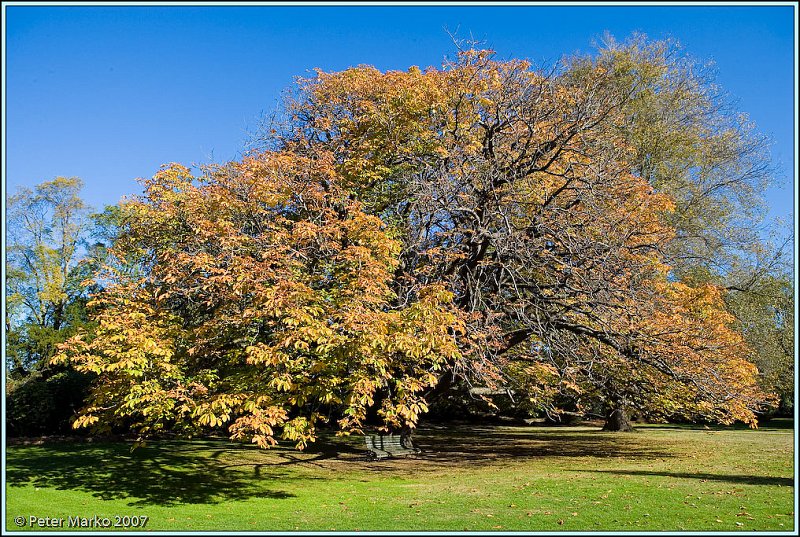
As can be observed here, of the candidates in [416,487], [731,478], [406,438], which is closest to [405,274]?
[416,487]

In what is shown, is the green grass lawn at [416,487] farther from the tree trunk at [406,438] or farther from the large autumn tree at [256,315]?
the large autumn tree at [256,315]

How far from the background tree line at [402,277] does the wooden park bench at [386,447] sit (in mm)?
1960

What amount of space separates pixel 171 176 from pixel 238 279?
4197 millimetres

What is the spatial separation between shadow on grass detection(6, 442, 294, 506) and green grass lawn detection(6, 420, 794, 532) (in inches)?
1.4

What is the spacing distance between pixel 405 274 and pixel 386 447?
6.39 metres

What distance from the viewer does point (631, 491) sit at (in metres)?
10.4

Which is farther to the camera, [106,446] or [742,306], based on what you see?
[742,306]

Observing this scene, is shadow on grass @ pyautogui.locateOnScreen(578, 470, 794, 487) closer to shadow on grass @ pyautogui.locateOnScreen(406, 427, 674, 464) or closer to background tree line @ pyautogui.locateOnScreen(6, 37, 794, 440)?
background tree line @ pyautogui.locateOnScreen(6, 37, 794, 440)

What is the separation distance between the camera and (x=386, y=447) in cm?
1580

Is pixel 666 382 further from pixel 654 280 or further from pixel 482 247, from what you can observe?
pixel 482 247

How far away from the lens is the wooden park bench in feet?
51.0

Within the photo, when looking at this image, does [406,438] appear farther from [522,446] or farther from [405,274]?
[405,274]

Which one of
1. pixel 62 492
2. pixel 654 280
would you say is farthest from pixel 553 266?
pixel 62 492

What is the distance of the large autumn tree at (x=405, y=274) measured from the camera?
8.85 meters
